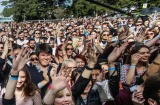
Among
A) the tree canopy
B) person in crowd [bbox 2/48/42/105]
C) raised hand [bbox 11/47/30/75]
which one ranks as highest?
raised hand [bbox 11/47/30/75]

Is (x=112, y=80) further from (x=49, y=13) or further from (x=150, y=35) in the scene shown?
(x=49, y=13)

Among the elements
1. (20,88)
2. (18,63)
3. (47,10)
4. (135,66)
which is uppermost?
(18,63)

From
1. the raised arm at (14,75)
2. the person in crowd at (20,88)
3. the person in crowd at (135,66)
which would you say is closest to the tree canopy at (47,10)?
the person in crowd at (135,66)

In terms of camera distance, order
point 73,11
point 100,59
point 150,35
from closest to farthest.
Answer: point 100,59, point 150,35, point 73,11

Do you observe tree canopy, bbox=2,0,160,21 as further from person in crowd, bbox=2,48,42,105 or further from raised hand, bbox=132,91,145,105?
raised hand, bbox=132,91,145,105

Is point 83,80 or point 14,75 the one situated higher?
point 14,75

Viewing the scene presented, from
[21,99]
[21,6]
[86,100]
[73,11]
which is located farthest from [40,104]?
[21,6]

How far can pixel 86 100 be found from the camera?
149 inches

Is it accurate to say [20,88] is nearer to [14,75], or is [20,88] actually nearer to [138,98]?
[14,75]

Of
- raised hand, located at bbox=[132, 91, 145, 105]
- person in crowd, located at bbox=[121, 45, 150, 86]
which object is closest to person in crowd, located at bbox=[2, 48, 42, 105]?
person in crowd, located at bbox=[121, 45, 150, 86]

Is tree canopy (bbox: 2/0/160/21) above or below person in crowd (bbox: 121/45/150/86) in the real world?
below

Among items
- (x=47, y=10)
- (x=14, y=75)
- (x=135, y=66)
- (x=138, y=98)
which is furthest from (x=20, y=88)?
(x=47, y=10)

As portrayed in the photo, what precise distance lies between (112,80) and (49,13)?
167ft

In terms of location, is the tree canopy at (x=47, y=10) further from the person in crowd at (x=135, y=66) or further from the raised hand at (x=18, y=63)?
the raised hand at (x=18, y=63)
